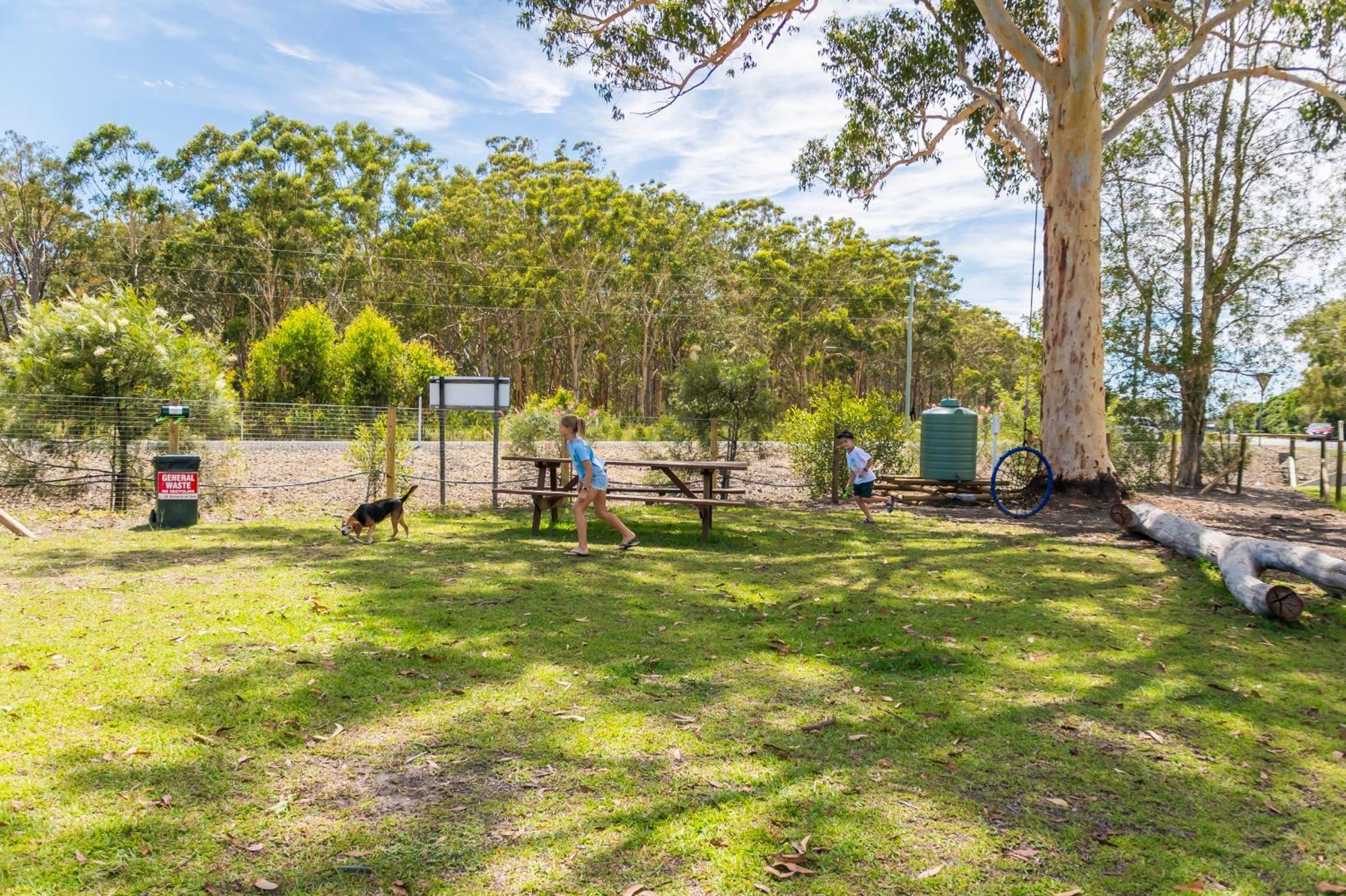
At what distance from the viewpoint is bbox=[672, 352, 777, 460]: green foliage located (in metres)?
16.1

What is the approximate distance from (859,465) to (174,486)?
8883 mm

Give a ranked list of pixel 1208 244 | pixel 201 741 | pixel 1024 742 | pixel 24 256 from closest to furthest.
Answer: pixel 201 741, pixel 1024 742, pixel 1208 244, pixel 24 256

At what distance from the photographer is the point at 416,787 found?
12.0ft

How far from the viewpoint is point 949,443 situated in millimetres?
16328

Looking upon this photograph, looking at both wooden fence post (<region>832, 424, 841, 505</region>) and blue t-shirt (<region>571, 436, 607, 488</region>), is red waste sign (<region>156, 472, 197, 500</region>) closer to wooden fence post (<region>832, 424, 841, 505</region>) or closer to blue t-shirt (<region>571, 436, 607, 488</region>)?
blue t-shirt (<region>571, 436, 607, 488</region>)

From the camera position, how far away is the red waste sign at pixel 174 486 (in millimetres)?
10758

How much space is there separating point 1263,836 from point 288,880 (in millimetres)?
3541

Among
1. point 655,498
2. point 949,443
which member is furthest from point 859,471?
point 949,443

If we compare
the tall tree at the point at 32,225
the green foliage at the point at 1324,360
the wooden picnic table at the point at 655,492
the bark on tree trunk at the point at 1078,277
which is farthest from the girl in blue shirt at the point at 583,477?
the tall tree at the point at 32,225

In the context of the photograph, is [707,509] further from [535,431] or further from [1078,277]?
[1078,277]

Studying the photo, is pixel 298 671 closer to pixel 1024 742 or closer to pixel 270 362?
pixel 1024 742

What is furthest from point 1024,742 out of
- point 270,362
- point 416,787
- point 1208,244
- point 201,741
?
point 270,362

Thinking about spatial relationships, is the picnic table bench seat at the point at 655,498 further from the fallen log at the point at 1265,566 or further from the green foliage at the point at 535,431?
the green foliage at the point at 535,431

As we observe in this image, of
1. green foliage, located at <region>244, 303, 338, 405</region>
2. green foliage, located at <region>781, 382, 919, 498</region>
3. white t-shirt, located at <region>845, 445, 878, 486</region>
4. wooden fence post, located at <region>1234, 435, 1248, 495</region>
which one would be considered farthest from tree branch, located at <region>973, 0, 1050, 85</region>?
green foliage, located at <region>244, 303, 338, 405</region>
